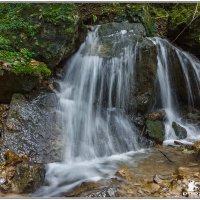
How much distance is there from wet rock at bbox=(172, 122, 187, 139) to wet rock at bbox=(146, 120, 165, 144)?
0.40 metres

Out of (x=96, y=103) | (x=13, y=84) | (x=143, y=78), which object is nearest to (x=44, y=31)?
(x=13, y=84)

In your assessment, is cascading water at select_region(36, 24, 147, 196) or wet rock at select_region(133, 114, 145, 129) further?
wet rock at select_region(133, 114, 145, 129)

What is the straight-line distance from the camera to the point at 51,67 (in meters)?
6.55

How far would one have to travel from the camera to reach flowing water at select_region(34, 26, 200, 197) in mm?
5336

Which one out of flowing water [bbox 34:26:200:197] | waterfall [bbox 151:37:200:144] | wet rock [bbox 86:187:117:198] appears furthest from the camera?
waterfall [bbox 151:37:200:144]

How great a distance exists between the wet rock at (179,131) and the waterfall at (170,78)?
193 millimetres

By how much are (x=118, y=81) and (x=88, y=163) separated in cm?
215

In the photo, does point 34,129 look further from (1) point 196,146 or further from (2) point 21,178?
(1) point 196,146

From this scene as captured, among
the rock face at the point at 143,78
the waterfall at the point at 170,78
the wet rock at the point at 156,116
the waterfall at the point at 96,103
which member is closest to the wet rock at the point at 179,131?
the waterfall at the point at 170,78

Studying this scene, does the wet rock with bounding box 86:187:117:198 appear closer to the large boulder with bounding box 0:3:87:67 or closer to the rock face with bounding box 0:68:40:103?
the rock face with bounding box 0:68:40:103

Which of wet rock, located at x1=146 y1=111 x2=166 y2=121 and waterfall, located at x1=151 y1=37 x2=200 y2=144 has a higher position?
waterfall, located at x1=151 y1=37 x2=200 y2=144

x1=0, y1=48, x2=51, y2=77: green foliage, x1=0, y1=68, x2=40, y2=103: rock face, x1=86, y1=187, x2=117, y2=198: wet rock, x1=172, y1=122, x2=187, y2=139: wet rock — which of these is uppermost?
x1=0, y1=48, x2=51, y2=77: green foliage

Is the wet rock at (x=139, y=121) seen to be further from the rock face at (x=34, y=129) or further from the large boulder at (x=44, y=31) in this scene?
the large boulder at (x=44, y=31)

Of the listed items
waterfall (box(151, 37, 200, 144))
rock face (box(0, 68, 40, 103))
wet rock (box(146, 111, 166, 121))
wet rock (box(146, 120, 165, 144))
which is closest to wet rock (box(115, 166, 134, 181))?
wet rock (box(146, 120, 165, 144))
